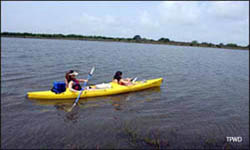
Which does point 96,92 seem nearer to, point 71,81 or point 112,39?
point 71,81

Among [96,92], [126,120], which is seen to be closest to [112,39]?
[96,92]

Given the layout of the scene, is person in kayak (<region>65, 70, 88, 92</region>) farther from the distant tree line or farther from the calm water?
the distant tree line

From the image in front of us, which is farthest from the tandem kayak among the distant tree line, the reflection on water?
the distant tree line

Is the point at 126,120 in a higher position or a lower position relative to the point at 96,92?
lower

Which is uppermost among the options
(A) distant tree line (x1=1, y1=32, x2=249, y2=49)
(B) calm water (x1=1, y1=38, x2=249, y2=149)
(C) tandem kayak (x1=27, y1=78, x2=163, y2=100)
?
(A) distant tree line (x1=1, y1=32, x2=249, y2=49)

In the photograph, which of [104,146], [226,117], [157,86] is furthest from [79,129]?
[157,86]

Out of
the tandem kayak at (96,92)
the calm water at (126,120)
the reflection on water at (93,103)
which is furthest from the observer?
the tandem kayak at (96,92)

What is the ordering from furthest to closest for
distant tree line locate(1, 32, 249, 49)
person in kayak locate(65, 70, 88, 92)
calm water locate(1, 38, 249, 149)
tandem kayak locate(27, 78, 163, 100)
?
distant tree line locate(1, 32, 249, 49), person in kayak locate(65, 70, 88, 92), tandem kayak locate(27, 78, 163, 100), calm water locate(1, 38, 249, 149)

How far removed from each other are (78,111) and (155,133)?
2546 millimetres

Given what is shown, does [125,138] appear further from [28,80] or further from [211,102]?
[28,80]

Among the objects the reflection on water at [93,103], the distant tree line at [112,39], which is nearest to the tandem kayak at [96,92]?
the reflection on water at [93,103]

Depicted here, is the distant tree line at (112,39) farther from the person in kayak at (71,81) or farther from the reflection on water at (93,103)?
the person in kayak at (71,81)

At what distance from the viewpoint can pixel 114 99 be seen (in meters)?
7.14

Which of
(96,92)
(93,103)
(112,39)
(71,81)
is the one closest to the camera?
(93,103)
